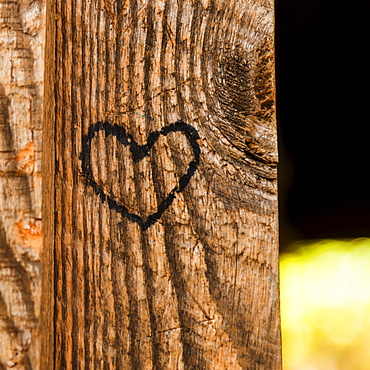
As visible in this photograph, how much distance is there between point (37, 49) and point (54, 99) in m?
0.06

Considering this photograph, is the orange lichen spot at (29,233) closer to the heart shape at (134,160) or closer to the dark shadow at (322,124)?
the heart shape at (134,160)

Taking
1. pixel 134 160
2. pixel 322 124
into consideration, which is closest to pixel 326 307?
pixel 322 124

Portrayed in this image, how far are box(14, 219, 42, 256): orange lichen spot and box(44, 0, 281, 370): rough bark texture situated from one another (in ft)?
0.17

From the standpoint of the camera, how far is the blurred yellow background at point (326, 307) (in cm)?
91

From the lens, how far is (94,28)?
0.51 metres

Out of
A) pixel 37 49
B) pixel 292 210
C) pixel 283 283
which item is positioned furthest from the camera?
pixel 292 210

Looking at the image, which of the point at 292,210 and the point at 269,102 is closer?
the point at 269,102

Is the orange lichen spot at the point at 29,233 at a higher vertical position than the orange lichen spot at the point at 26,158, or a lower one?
lower

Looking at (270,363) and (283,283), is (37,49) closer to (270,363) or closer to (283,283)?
(270,363)

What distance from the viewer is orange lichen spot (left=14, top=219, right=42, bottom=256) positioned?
1.45 feet

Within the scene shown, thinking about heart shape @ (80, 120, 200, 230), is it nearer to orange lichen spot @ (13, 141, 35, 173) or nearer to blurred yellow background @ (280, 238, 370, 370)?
orange lichen spot @ (13, 141, 35, 173)

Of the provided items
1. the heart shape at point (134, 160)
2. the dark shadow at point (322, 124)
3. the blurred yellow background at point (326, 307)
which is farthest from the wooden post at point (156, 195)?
the dark shadow at point (322, 124)

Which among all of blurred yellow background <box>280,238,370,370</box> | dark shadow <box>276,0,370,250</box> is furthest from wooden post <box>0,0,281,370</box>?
dark shadow <box>276,0,370,250</box>

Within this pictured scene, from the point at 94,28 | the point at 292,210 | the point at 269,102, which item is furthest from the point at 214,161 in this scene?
the point at 292,210
